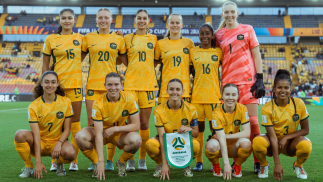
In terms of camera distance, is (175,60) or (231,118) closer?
(231,118)

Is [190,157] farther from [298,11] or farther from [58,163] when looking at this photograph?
[298,11]

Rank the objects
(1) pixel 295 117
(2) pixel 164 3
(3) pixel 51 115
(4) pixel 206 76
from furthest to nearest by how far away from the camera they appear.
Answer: (2) pixel 164 3 < (4) pixel 206 76 < (3) pixel 51 115 < (1) pixel 295 117

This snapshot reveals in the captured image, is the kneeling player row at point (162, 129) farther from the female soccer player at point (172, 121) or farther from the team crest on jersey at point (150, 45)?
the team crest on jersey at point (150, 45)

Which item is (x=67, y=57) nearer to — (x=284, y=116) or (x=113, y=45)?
(x=113, y=45)

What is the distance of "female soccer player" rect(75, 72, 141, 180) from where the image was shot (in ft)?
10.6

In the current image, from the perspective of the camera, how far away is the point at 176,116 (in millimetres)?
3367

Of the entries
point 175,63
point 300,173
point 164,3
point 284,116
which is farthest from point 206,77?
point 164,3

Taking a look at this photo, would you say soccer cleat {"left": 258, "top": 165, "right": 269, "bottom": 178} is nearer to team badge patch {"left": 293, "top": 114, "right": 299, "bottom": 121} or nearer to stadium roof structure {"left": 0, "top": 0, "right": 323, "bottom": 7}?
team badge patch {"left": 293, "top": 114, "right": 299, "bottom": 121}

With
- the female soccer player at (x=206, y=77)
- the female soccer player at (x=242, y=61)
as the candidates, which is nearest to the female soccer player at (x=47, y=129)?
the female soccer player at (x=206, y=77)

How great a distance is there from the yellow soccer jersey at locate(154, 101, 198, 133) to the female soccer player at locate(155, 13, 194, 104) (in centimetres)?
35

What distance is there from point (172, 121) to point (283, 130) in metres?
1.20

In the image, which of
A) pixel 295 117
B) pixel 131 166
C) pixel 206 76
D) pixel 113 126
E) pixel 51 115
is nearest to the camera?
pixel 295 117

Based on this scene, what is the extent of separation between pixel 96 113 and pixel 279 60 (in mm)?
25809

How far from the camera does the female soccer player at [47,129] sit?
3.16m
